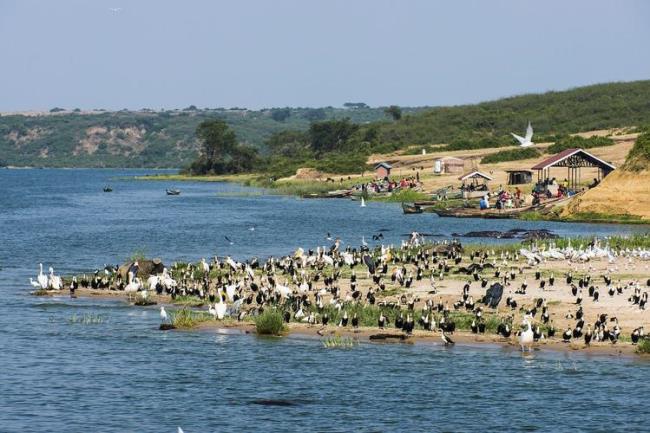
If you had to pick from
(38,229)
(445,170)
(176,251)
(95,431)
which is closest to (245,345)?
(95,431)

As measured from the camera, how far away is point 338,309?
37.3 meters

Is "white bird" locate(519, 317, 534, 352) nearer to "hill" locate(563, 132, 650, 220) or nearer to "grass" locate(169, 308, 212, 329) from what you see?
"grass" locate(169, 308, 212, 329)

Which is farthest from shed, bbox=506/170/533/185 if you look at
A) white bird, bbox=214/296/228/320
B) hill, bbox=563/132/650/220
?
white bird, bbox=214/296/228/320

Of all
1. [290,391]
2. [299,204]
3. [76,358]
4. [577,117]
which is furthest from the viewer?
[577,117]

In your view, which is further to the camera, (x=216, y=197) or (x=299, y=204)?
(x=216, y=197)

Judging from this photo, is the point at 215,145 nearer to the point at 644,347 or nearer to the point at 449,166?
the point at 449,166

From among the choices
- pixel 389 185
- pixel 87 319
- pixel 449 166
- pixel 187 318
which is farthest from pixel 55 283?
pixel 449 166

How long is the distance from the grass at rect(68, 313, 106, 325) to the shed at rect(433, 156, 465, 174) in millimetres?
82125

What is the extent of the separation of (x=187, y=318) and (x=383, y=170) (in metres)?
90.8

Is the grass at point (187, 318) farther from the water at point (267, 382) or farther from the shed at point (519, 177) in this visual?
the shed at point (519, 177)

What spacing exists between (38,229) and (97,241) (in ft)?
43.0

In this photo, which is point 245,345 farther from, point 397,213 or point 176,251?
point 397,213

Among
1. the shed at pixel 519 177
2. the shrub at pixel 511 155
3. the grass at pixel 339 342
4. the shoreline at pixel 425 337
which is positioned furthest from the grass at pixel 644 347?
the shrub at pixel 511 155

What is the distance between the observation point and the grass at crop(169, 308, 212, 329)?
37.2m
